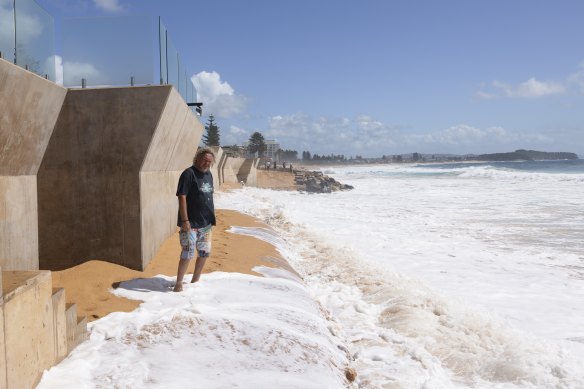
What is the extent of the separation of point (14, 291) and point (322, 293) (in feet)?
15.6

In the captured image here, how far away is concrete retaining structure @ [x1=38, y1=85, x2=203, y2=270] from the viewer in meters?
5.30

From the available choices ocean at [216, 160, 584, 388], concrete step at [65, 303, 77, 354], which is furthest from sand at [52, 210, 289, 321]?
ocean at [216, 160, 584, 388]

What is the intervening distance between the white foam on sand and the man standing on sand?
16.4 inches

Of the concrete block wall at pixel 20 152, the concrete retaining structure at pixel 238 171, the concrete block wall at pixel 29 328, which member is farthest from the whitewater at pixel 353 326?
the concrete retaining structure at pixel 238 171

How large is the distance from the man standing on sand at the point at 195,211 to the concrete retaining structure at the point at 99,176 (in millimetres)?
899

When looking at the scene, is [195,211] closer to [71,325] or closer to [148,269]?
[148,269]

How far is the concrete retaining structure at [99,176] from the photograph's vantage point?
5.30m

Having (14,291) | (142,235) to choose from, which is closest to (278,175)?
(142,235)

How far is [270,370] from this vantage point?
3404mm

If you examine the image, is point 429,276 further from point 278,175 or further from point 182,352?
point 278,175

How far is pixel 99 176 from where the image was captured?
5.41 meters

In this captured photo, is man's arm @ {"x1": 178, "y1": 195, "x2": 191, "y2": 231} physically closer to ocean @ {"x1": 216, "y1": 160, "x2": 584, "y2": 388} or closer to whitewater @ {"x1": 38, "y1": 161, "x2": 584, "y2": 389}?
whitewater @ {"x1": 38, "y1": 161, "x2": 584, "y2": 389}

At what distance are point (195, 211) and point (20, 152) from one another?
1771 millimetres

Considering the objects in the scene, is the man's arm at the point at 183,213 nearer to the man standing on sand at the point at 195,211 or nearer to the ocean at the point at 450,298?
the man standing on sand at the point at 195,211
